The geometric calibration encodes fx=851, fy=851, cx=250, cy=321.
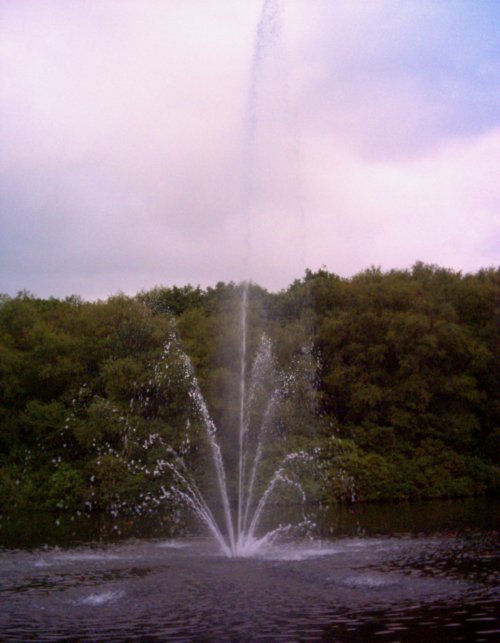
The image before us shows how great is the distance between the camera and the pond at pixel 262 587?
13.9 metres

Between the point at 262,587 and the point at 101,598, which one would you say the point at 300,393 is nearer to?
the point at 262,587

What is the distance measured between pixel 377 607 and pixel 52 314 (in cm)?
3932

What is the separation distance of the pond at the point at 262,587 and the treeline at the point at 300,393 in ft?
35.5

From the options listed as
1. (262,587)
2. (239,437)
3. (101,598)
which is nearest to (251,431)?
(239,437)

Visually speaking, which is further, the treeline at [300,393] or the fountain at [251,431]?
the treeline at [300,393]

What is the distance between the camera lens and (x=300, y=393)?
41.2 metres

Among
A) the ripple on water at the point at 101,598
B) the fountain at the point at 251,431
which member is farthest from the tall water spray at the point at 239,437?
the ripple on water at the point at 101,598

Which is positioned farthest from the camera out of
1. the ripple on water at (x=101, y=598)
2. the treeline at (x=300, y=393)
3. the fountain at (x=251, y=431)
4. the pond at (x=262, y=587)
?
the treeline at (x=300, y=393)

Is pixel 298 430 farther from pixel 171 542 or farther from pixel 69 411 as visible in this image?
pixel 171 542

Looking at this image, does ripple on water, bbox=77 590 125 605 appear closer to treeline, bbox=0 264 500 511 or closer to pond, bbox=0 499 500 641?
pond, bbox=0 499 500 641

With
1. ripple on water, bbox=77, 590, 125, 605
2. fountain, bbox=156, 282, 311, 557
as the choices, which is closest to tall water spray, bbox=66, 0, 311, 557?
fountain, bbox=156, 282, 311, 557

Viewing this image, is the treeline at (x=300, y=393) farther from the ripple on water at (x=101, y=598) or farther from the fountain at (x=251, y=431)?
the ripple on water at (x=101, y=598)

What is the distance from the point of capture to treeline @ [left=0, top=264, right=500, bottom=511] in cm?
3878

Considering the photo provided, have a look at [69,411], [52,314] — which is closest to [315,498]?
[69,411]
